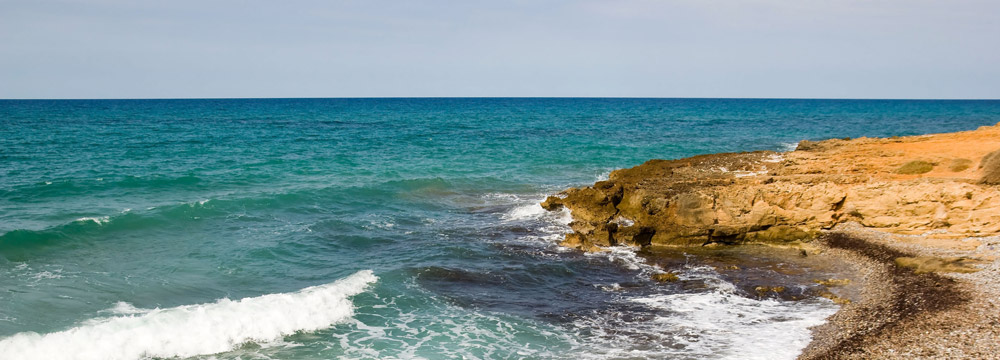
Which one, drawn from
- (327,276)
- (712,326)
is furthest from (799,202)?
(327,276)

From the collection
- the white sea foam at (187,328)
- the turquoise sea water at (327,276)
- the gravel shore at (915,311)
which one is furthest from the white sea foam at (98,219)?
the gravel shore at (915,311)

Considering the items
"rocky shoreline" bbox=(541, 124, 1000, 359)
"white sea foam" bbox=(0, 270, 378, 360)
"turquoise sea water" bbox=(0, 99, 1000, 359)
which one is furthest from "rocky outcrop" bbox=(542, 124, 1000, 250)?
"white sea foam" bbox=(0, 270, 378, 360)

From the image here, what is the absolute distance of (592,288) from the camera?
55.9 ft

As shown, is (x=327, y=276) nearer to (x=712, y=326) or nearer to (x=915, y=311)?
(x=712, y=326)

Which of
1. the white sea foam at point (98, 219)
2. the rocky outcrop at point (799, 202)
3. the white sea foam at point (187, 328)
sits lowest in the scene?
the white sea foam at point (187, 328)

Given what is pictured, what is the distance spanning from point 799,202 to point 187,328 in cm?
1689

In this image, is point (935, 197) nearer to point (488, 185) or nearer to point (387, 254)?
point (387, 254)

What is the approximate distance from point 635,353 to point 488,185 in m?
20.5

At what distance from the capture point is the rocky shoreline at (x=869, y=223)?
513 inches

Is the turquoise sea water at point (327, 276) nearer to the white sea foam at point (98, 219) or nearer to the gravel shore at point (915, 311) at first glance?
the white sea foam at point (98, 219)

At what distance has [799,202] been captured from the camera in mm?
20297

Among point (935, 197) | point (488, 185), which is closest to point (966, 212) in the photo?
point (935, 197)

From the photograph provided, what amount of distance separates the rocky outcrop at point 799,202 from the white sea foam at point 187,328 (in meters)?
8.64

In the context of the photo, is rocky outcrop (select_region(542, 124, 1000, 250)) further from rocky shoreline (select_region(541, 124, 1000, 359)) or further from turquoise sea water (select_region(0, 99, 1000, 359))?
turquoise sea water (select_region(0, 99, 1000, 359))
